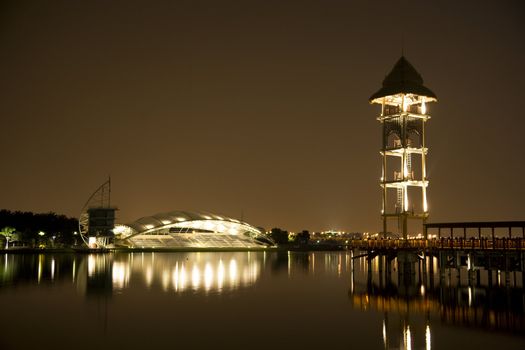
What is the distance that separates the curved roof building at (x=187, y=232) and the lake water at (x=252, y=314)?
76842 mm

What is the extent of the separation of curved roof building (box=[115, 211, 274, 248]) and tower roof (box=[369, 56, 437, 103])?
8452 cm

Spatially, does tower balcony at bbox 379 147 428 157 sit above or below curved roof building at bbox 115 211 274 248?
above

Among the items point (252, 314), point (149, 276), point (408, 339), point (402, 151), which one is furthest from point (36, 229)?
point (408, 339)

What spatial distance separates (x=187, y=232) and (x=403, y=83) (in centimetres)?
9572

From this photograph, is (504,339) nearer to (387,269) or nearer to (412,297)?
(412,297)

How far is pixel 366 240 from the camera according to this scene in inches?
2379

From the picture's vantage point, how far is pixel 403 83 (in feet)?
212

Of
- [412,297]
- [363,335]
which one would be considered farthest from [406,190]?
[363,335]

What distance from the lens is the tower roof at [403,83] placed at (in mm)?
64688

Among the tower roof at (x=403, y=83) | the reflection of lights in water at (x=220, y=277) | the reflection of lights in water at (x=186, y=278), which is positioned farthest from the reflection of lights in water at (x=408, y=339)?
the tower roof at (x=403, y=83)

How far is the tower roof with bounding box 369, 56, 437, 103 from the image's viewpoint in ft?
212

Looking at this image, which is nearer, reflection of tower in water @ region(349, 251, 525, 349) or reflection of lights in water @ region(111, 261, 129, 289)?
reflection of tower in water @ region(349, 251, 525, 349)

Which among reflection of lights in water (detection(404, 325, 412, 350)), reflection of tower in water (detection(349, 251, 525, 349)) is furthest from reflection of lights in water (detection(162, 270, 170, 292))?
reflection of lights in water (detection(404, 325, 412, 350))

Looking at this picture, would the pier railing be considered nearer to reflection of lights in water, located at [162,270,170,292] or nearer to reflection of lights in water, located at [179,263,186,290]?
reflection of lights in water, located at [179,263,186,290]
